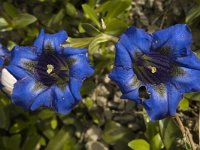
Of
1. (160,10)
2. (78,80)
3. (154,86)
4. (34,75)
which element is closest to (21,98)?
(34,75)

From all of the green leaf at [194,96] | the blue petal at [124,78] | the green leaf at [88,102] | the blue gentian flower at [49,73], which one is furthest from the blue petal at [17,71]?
the green leaf at [194,96]

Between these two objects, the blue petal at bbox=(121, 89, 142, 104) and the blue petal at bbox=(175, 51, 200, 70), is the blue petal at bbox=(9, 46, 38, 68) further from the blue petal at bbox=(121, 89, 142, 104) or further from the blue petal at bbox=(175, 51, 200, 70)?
the blue petal at bbox=(175, 51, 200, 70)

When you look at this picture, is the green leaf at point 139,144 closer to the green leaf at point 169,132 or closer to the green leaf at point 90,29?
the green leaf at point 169,132

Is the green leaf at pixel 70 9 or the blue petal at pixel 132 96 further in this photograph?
the green leaf at pixel 70 9

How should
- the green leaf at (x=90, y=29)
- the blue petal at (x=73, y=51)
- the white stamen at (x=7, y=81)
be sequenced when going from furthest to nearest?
the green leaf at (x=90, y=29) < the white stamen at (x=7, y=81) < the blue petal at (x=73, y=51)

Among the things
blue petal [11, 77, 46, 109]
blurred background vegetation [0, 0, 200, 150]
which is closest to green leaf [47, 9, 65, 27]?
blurred background vegetation [0, 0, 200, 150]
